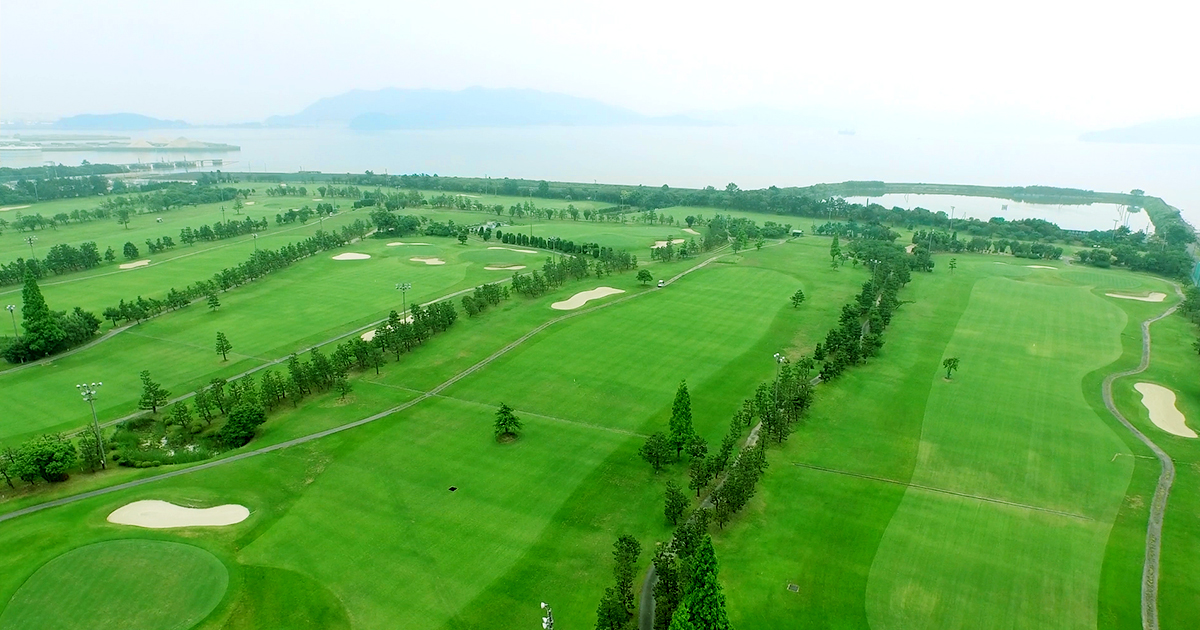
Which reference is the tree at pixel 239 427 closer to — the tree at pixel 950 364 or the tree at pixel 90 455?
the tree at pixel 90 455

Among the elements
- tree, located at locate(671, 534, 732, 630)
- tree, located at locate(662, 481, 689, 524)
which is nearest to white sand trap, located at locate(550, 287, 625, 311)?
tree, located at locate(662, 481, 689, 524)

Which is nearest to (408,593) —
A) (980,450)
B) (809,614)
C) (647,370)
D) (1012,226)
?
(809,614)

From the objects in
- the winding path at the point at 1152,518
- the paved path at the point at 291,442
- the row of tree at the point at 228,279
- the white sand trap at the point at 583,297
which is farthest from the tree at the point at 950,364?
the row of tree at the point at 228,279

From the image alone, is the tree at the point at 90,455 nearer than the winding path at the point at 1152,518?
No

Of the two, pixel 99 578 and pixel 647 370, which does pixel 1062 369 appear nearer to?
pixel 647 370

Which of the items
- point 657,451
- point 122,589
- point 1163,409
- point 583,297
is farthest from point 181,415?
point 1163,409

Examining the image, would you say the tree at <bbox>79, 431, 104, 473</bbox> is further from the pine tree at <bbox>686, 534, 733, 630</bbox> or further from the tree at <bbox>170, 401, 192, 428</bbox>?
the pine tree at <bbox>686, 534, 733, 630</bbox>
